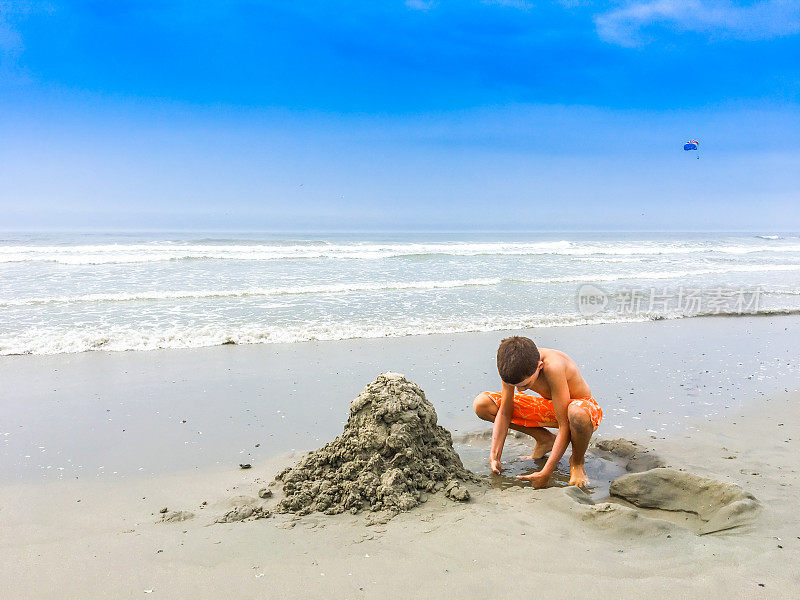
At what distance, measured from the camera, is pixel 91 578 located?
2.61 metres

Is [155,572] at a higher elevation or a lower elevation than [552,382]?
lower

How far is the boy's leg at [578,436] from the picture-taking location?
11.7 ft

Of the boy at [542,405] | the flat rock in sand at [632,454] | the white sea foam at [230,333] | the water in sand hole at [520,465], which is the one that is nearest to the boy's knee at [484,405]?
the boy at [542,405]

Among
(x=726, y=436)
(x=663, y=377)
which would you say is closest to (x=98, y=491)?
(x=726, y=436)

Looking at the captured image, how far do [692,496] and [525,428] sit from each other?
1.19 m

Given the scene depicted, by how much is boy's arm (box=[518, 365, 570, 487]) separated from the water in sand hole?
0.11 m

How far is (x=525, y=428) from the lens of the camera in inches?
162

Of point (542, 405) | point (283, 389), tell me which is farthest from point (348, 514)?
point (283, 389)

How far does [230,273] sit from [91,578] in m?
15.5

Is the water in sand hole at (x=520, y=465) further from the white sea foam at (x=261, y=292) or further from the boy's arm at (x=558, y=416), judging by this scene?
the white sea foam at (x=261, y=292)

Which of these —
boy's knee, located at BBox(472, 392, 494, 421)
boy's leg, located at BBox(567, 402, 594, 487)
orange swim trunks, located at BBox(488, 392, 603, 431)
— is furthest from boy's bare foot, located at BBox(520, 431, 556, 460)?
boy's knee, located at BBox(472, 392, 494, 421)

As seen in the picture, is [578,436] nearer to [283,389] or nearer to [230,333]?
[283,389]

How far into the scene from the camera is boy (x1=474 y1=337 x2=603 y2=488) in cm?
337

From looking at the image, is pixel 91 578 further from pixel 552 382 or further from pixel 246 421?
pixel 552 382
